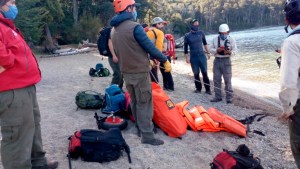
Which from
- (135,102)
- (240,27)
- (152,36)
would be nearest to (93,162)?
(135,102)

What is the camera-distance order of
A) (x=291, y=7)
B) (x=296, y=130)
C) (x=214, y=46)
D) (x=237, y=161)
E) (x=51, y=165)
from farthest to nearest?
(x=214, y=46)
(x=51, y=165)
(x=237, y=161)
(x=296, y=130)
(x=291, y=7)

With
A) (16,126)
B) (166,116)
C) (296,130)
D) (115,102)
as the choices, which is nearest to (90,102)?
(115,102)

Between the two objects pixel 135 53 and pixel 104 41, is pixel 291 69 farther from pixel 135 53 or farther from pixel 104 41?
pixel 104 41

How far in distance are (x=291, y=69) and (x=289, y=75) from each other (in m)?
0.06

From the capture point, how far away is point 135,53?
4539mm

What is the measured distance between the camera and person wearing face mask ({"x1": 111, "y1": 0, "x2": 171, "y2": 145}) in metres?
4.46

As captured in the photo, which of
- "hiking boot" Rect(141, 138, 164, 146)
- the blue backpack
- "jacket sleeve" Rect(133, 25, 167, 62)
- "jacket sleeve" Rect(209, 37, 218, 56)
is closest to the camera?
"jacket sleeve" Rect(133, 25, 167, 62)

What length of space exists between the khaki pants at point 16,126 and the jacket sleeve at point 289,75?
8.52 ft

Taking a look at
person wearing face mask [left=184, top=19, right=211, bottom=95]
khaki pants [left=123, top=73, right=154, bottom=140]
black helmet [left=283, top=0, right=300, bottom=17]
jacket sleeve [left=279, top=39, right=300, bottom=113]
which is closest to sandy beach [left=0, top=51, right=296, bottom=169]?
khaki pants [left=123, top=73, right=154, bottom=140]

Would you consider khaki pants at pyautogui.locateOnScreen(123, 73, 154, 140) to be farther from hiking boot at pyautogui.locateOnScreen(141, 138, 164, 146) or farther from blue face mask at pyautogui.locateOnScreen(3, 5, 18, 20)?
blue face mask at pyautogui.locateOnScreen(3, 5, 18, 20)

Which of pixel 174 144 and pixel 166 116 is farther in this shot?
pixel 166 116

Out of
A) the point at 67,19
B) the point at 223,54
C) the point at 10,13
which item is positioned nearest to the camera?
the point at 10,13

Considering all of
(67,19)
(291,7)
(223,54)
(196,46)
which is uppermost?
(67,19)

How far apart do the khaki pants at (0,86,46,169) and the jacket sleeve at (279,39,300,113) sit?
8.52 feet
